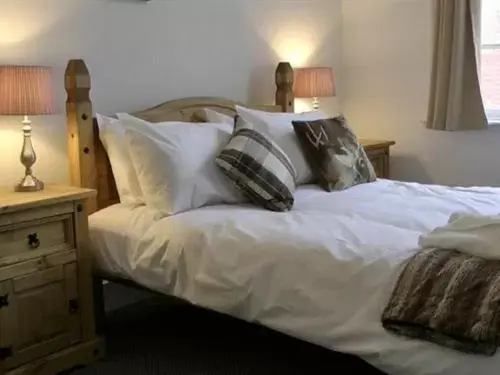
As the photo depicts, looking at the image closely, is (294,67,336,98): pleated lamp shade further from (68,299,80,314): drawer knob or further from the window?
(68,299,80,314): drawer knob

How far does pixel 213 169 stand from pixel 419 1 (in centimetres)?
229

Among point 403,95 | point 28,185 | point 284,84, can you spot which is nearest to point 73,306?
point 28,185

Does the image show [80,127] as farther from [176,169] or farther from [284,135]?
[284,135]

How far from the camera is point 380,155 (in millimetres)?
4383

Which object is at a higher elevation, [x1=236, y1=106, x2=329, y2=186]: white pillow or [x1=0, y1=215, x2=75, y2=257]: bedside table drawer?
[x1=236, y1=106, x2=329, y2=186]: white pillow

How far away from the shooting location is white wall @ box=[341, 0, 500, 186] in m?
4.38

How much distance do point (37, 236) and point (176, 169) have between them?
0.65m

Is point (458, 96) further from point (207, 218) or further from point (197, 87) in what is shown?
point (207, 218)

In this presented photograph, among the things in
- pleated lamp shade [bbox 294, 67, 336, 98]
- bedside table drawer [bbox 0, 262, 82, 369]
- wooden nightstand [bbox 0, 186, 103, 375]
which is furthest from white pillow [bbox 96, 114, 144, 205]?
pleated lamp shade [bbox 294, 67, 336, 98]

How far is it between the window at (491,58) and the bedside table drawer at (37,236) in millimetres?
2868

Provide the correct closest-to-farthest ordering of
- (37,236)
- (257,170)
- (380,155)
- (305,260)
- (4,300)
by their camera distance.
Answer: (305,260)
(4,300)
(37,236)
(257,170)
(380,155)

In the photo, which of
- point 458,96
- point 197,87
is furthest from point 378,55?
point 197,87

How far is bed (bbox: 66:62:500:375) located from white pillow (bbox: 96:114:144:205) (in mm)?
65

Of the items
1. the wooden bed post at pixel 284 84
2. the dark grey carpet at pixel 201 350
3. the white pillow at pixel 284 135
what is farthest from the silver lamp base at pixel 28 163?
the wooden bed post at pixel 284 84
